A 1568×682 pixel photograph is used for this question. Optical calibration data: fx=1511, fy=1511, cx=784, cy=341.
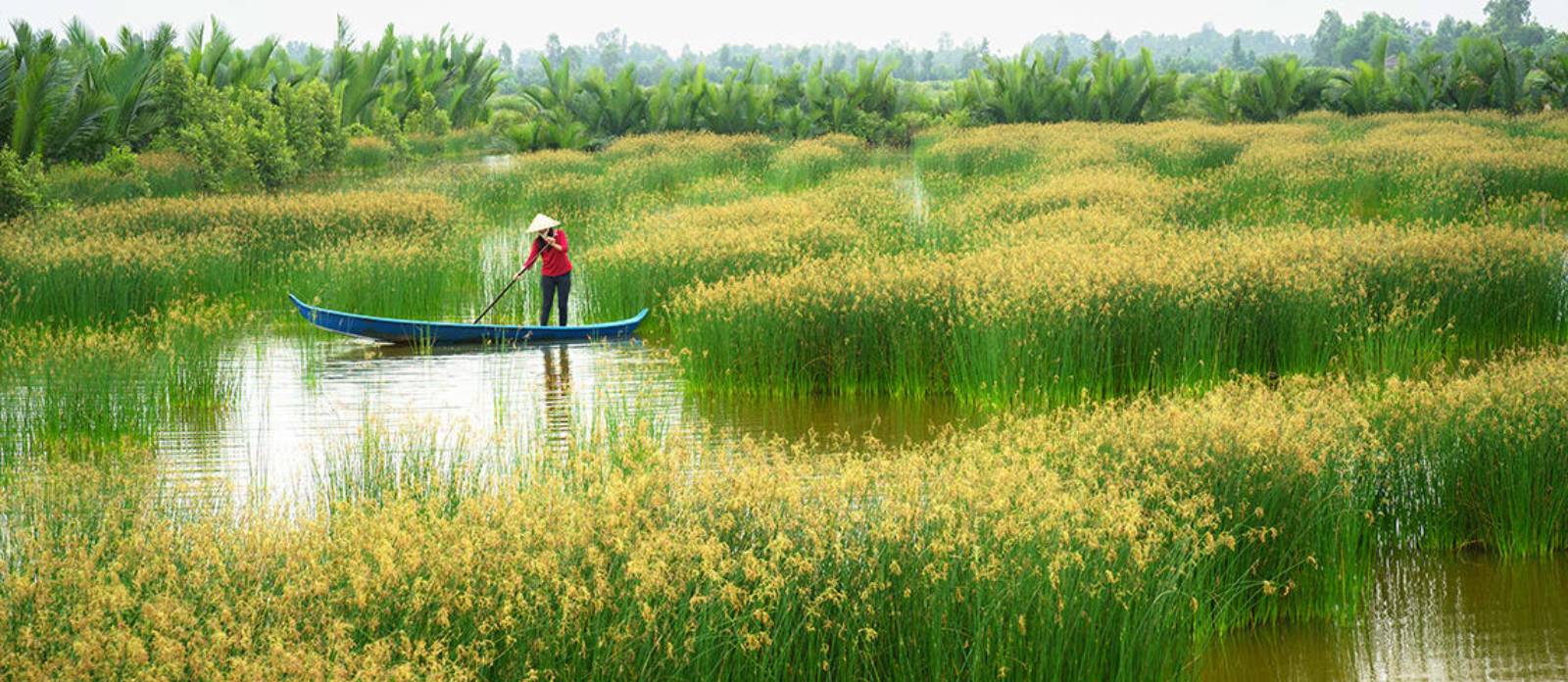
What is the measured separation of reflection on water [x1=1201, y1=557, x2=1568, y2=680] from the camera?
6250 millimetres

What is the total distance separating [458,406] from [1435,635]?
718 centimetres

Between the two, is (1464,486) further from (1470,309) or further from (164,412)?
(164,412)

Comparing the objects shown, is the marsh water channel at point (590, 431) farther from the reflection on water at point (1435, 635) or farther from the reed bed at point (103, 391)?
the reed bed at point (103, 391)

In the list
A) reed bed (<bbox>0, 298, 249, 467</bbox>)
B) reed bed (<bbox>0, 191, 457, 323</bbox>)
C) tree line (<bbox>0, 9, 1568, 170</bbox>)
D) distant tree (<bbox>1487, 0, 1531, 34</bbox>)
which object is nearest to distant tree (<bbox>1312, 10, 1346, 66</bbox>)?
distant tree (<bbox>1487, 0, 1531, 34</bbox>)

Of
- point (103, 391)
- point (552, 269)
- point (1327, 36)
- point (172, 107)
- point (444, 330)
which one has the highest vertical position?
point (1327, 36)

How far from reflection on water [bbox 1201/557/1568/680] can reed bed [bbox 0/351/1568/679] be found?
0.18 m

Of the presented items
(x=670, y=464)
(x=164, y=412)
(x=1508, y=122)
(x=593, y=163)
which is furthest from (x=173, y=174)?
(x=1508, y=122)

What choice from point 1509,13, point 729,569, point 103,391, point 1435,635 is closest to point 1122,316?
point 1435,635

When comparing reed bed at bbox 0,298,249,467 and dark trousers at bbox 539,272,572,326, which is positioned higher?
dark trousers at bbox 539,272,572,326

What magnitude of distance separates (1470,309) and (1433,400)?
203 inches

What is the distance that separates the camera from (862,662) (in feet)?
17.2

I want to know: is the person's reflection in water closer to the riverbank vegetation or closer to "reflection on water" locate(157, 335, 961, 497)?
"reflection on water" locate(157, 335, 961, 497)

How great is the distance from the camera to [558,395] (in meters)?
11.9

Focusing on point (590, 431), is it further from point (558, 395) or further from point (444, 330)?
point (444, 330)
